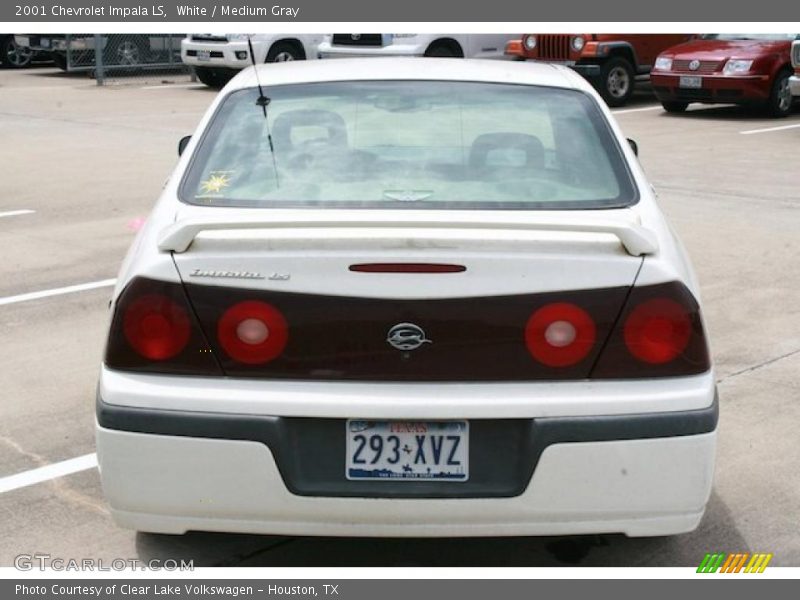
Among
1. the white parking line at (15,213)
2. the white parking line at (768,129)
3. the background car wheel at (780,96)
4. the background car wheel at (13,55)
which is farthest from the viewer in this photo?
the background car wheel at (13,55)

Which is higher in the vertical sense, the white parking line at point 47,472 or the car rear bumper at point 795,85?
the white parking line at point 47,472

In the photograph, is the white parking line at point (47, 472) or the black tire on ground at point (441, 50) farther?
the black tire on ground at point (441, 50)

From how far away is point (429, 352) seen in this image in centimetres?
338

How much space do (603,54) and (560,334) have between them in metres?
16.0

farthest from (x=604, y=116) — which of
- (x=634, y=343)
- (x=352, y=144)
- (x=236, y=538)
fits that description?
(x=236, y=538)

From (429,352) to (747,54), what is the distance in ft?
49.7

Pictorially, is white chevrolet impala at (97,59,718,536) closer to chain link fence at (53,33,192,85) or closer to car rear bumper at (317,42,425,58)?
car rear bumper at (317,42,425,58)

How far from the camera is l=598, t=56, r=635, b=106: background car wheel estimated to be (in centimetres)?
1889

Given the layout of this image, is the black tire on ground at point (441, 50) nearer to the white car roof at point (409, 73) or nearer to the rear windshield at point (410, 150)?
the white car roof at point (409, 73)

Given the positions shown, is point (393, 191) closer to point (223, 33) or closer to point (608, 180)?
point (608, 180)

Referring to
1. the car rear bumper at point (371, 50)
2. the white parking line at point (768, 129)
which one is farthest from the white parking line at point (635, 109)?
the car rear bumper at point (371, 50)

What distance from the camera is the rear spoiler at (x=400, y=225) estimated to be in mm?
3385

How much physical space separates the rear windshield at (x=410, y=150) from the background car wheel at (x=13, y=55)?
945 inches

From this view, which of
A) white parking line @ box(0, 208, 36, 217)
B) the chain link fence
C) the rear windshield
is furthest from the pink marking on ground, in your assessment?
the chain link fence
